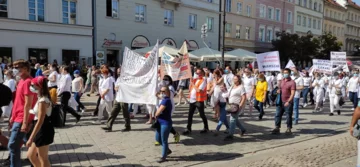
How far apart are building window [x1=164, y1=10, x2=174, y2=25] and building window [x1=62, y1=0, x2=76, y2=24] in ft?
28.8

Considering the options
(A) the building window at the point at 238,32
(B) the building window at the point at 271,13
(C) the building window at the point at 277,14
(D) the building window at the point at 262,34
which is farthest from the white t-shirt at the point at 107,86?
(C) the building window at the point at 277,14

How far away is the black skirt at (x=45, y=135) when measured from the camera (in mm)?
4367

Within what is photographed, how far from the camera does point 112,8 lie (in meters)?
24.8

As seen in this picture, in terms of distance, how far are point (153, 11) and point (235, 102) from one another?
69.4 feet

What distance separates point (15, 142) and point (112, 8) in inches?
845

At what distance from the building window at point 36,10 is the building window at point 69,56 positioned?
8.80ft

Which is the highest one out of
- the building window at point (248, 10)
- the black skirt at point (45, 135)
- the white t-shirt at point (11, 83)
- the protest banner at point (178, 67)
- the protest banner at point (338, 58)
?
the building window at point (248, 10)

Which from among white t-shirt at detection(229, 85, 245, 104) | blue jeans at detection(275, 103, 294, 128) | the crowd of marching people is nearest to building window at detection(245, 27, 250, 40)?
the crowd of marching people

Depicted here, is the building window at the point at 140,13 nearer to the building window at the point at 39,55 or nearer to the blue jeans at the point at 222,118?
the building window at the point at 39,55

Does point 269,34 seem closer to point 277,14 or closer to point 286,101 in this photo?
point 277,14

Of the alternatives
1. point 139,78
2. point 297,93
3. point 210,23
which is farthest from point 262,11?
point 139,78

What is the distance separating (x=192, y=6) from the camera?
102ft

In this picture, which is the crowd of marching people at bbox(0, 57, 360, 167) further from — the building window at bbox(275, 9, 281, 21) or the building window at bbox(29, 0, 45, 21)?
the building window at bbox(275, 9, 281, 21)

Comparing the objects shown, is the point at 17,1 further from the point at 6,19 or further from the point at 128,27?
the point at 128,27
